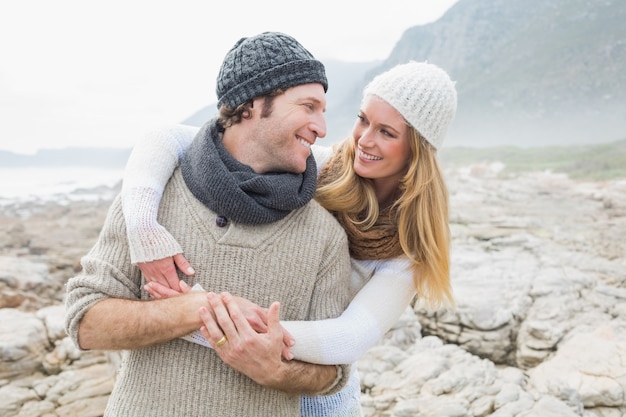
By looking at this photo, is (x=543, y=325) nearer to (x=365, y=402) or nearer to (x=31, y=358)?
(x=365, y=402)

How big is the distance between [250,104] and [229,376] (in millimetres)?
1319

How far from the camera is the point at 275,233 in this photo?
2365 mm

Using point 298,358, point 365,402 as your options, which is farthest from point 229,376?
point 365,402

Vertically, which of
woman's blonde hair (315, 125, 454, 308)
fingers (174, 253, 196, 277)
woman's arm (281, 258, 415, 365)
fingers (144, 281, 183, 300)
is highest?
woman's blonde hair (315, 125, 454, 308)

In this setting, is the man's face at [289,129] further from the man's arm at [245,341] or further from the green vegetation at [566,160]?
the green vegetation at [566,160]

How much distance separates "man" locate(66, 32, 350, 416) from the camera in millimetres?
2100

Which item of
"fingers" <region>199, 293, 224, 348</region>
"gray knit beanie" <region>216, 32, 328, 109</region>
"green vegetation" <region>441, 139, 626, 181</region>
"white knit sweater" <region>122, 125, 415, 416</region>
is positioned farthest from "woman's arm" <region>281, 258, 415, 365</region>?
"green vegetation" <region>441, 139, 626, 181</region>

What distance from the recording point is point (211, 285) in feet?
7.40

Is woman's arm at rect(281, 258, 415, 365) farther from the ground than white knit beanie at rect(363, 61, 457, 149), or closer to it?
closer to it

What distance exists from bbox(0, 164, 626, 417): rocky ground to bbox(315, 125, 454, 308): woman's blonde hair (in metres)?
2.15

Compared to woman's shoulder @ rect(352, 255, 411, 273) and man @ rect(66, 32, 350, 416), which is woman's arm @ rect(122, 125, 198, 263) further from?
woman's shoulder @ rect(352, 255, 411, 273)

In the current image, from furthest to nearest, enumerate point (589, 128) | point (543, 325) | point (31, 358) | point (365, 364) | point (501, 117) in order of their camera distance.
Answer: point (501, 117), point (589, 128), point (543, 325), point (31, 358), point (365, 364)

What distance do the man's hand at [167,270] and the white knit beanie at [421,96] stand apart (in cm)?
153

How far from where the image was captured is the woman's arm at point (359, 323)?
2.20m
